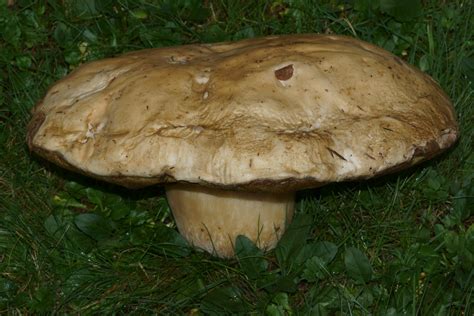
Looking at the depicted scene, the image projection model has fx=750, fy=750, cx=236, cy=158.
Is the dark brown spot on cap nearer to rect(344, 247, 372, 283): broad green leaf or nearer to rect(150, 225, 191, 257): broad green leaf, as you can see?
rect(344, 247, 372, 283): broad green leaf

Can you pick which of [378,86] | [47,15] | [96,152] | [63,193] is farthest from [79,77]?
[47,15]

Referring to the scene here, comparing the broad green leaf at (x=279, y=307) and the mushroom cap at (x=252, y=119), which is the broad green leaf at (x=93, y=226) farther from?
the broad green leaf at (x=279, y=307)

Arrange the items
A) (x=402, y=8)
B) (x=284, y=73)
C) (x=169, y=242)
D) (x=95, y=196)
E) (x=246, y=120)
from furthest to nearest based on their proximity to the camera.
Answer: (x=402, y=8) < (x=95, y=196) < (x=169, y=242) < (x=284, y=73) < (x=246, y=120)

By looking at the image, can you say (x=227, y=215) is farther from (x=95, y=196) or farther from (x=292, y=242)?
(x=95, y=196)

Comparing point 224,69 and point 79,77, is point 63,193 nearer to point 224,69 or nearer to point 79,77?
point 79,77

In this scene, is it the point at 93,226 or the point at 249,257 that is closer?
the point at 249,257

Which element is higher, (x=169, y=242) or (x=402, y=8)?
(x=402, y=8)

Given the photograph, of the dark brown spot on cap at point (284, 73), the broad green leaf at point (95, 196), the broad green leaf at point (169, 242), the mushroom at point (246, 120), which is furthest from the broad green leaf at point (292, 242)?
the broad green leaf at point (95, 196)

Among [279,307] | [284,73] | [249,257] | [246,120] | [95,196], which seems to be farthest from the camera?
[95,196]

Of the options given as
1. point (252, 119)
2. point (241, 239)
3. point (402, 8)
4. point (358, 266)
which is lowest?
point (358, 266)

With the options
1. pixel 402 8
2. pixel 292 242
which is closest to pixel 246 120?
pixel 292 242
